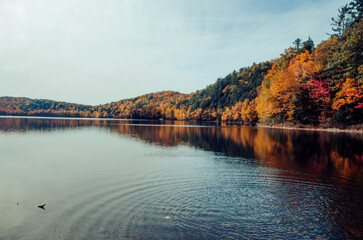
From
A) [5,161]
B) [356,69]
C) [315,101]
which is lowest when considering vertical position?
[5,161]

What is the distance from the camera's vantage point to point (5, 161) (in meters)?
15.6

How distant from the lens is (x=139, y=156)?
17.7 metres

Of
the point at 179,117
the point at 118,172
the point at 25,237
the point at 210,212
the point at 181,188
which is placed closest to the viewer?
the point at 25,237

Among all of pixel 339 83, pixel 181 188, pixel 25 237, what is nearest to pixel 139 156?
pixel 181 188

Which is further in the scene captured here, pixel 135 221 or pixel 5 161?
pixel 5 161

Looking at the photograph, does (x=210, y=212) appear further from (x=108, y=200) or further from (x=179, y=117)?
(x=179, y=117)

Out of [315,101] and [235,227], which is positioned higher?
[315,101]

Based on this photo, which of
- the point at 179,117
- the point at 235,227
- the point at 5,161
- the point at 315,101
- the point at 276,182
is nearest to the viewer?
the point at 235,227

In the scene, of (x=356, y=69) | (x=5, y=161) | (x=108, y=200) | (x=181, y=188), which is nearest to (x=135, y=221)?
(x=108, y=200)

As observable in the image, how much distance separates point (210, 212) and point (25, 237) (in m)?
4.96

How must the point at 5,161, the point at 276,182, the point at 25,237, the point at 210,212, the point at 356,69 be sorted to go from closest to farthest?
the point at 25,237, the point at 210,212, the point at 276,182, the point at 5,161, the point at 356,69

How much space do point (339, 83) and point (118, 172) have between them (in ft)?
137

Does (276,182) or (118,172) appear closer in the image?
(276,182)

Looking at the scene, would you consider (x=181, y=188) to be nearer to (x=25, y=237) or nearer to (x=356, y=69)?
(x=25, y=237)
